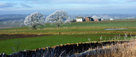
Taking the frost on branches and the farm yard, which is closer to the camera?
the farm yard

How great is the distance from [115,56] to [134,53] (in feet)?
4.49

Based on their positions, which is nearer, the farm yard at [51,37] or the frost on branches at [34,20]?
the farm yard at [51,37]

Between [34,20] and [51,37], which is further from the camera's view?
[34,20]

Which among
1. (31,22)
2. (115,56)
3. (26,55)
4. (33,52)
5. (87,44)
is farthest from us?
(31,22)

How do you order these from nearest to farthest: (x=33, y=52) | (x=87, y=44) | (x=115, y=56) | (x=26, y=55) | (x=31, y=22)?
1. (x=115, y=56)
2. (x=26, y=55)
3. (x=33, y=52)
4. (x=87, y=44)
5. (x=31, y=22)

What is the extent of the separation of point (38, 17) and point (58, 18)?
10800 mm

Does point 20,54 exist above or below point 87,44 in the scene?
above

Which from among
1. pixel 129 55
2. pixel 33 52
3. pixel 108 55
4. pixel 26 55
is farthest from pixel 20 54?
pixel 129 55

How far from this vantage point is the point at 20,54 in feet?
31.2

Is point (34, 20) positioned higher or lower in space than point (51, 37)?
higher

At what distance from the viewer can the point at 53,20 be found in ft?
256

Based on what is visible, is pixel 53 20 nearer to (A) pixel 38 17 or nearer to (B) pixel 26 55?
(A) pixel 38 17

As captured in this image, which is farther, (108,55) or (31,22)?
(31,22)

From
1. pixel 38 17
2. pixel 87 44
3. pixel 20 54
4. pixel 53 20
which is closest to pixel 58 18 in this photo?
pixel 53 20
